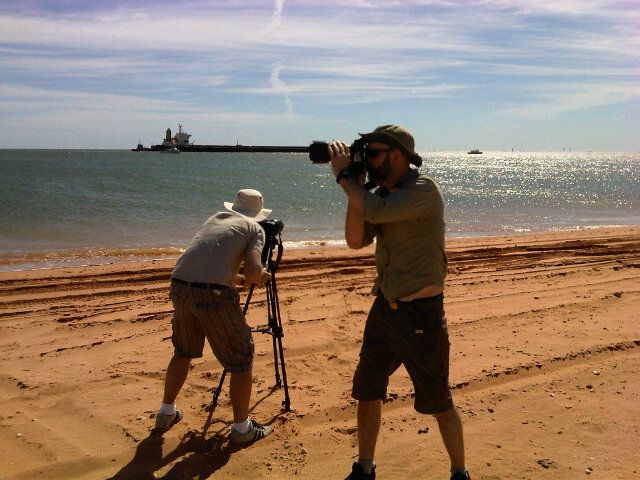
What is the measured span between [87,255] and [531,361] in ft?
32.7

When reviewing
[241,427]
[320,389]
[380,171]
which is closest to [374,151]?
[380,171]

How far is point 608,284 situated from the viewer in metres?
8.49

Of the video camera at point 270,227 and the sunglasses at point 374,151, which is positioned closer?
the sunglasses at point 374,151

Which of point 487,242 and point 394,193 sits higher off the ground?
point 394,193

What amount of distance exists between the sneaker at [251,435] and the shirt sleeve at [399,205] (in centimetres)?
183

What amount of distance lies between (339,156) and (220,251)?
1085mm

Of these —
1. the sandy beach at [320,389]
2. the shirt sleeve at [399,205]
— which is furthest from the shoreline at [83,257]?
the shirt sleeve at [399,205]

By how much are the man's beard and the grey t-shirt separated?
40.0 inches

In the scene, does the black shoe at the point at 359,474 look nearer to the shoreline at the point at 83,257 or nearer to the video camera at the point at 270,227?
the video camera at the point at 270,227

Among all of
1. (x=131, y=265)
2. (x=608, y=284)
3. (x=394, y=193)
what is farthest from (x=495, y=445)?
(x=131, y=265)

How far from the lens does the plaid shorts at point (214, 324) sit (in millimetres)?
3754

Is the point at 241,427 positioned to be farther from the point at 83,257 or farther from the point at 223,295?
the point at 83,257

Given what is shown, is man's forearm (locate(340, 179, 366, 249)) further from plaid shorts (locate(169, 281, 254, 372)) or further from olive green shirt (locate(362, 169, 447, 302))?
plaid shorts (locate(169, 281, 254, 372))

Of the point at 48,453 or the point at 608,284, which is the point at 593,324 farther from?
the point at 48,453
